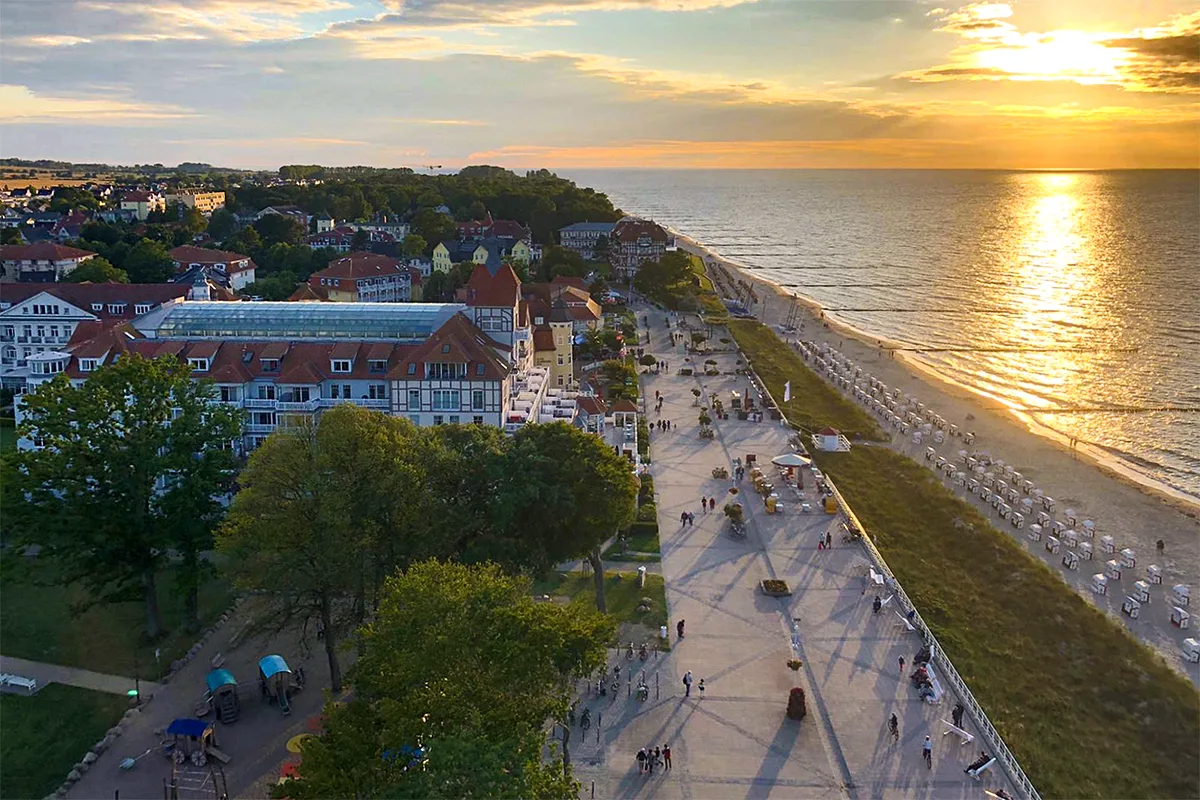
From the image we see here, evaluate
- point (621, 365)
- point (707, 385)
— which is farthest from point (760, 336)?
point (621, 365)

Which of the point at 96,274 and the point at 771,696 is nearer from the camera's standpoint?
the point at 771,696

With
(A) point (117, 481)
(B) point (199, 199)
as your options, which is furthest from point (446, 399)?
(B) point (199, 199)

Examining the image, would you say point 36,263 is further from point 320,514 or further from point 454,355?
point 320,514

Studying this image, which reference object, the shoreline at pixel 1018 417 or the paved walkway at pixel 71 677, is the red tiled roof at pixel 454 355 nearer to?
the paved walkway at pixel 71 677

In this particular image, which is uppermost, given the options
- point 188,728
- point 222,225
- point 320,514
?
point 222,225

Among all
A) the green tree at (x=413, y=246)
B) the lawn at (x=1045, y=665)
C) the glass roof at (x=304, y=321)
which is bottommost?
the lawn at (x=1045, y=665)

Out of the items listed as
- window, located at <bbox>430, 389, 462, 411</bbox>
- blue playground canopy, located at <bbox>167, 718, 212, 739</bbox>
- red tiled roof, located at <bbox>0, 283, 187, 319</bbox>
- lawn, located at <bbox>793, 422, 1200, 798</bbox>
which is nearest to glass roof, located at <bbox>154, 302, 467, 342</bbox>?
window, located at <bbox>430, 389, 462, 411</bbox>

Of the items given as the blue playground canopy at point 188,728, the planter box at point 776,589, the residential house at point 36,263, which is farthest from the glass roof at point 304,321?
the residential house at point 36,263
